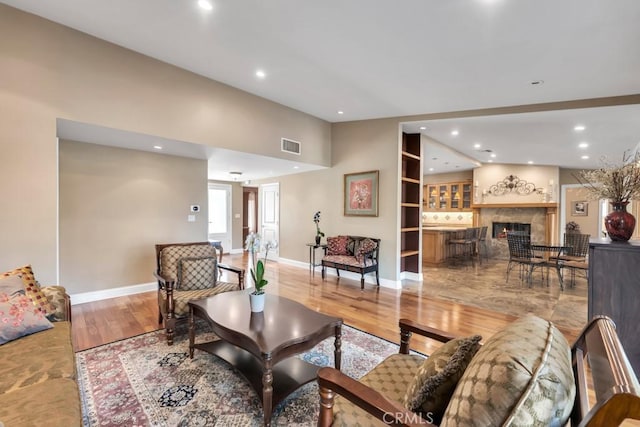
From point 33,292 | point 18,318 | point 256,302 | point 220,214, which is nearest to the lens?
point 18,318

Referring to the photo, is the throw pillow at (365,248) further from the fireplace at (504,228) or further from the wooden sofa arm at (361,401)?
the fireplace at (504,228)

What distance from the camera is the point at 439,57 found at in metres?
3.02

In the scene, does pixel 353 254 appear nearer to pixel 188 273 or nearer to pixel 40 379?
pixel 188 273

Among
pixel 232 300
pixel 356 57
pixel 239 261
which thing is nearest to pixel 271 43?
pixel 356 57

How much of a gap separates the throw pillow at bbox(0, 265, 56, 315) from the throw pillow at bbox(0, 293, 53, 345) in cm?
12

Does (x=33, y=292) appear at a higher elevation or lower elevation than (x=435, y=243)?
higher

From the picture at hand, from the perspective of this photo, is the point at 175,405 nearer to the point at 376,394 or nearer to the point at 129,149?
the point at 376,394

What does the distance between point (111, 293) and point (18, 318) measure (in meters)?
2.69

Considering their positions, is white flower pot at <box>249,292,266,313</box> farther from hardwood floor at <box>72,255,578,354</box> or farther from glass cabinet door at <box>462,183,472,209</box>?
glass cabinet door at <box>462,183,472,209</box>

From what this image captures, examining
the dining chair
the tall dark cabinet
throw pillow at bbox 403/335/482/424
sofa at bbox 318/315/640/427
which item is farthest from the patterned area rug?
the dining chair

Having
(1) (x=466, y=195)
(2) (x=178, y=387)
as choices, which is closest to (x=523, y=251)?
(1) (x=466, y=195)

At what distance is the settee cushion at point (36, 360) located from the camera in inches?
61.2

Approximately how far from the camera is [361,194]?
5.58 metres

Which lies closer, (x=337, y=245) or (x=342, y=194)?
(x=337, y=245)
